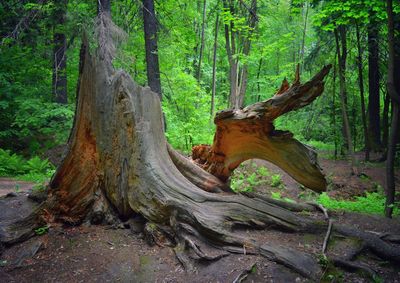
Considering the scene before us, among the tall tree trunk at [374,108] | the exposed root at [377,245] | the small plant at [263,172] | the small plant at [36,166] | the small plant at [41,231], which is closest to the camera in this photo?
the exposed root at [377,245]

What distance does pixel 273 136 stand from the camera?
502 centimetres

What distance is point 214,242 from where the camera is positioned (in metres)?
4.56

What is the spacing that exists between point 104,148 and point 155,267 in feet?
7.70

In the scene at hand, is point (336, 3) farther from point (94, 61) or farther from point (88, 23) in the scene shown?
point (88, 23)

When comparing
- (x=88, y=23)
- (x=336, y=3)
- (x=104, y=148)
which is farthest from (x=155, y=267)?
(x=88, y=23)

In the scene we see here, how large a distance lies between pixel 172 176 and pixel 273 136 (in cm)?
176

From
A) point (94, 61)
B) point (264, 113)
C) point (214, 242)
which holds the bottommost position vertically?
point (214, 242)

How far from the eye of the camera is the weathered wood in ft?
15.1

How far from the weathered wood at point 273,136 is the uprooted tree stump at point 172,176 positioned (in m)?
0.02

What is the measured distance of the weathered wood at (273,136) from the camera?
4.60 meters

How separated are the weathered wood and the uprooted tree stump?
0.05 ft

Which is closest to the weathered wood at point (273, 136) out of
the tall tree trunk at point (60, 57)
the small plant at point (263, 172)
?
the small plant at point (263, 172)

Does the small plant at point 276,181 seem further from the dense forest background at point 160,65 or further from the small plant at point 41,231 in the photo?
the small plant at point 41,231

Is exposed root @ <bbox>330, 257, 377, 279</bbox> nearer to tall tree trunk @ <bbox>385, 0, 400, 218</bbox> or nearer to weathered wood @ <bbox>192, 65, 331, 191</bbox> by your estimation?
weathered wood @ <bbox>192, 65, 331, 191</bbox>
